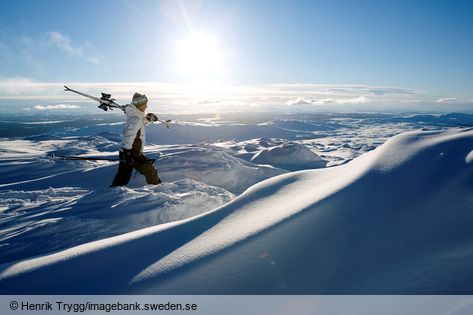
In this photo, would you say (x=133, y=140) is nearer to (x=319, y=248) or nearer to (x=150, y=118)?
(x=150, y=118)

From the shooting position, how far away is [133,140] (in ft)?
19.6

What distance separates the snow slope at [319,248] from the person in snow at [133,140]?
3561 mm

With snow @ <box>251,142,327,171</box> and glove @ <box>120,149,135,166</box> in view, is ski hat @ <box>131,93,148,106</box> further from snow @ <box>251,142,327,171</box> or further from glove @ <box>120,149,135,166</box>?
snow @ <box>251,142,327,171</box>

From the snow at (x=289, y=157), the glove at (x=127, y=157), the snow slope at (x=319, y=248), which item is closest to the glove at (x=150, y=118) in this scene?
the glove at (x=127, y=157)

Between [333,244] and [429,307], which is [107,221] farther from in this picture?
[429,307]

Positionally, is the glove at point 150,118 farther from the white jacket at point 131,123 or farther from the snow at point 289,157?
the snow at point 289,157

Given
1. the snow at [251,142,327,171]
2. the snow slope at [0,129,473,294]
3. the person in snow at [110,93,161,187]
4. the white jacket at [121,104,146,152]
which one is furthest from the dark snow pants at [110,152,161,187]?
the snow at [251,142,327,171]

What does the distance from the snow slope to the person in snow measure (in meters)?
3.56

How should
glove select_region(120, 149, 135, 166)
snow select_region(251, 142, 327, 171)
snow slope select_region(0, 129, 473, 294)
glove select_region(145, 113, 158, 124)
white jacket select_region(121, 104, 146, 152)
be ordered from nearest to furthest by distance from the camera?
snow slope select_region(0, 129, 473, 294) < white jacket select_region(121, 104, 146, 152) < glove select_region(120, 149, 135, 166) < glove select_region(145, 113, 158, 124) < snow select_region(251, 142, 327, 171)

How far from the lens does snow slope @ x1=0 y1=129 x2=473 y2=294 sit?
1.67 metres

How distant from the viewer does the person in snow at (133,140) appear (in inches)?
232

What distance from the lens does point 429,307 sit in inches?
55.3

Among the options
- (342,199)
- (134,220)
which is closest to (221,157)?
(134,220)

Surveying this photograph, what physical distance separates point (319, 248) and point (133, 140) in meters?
4.81
